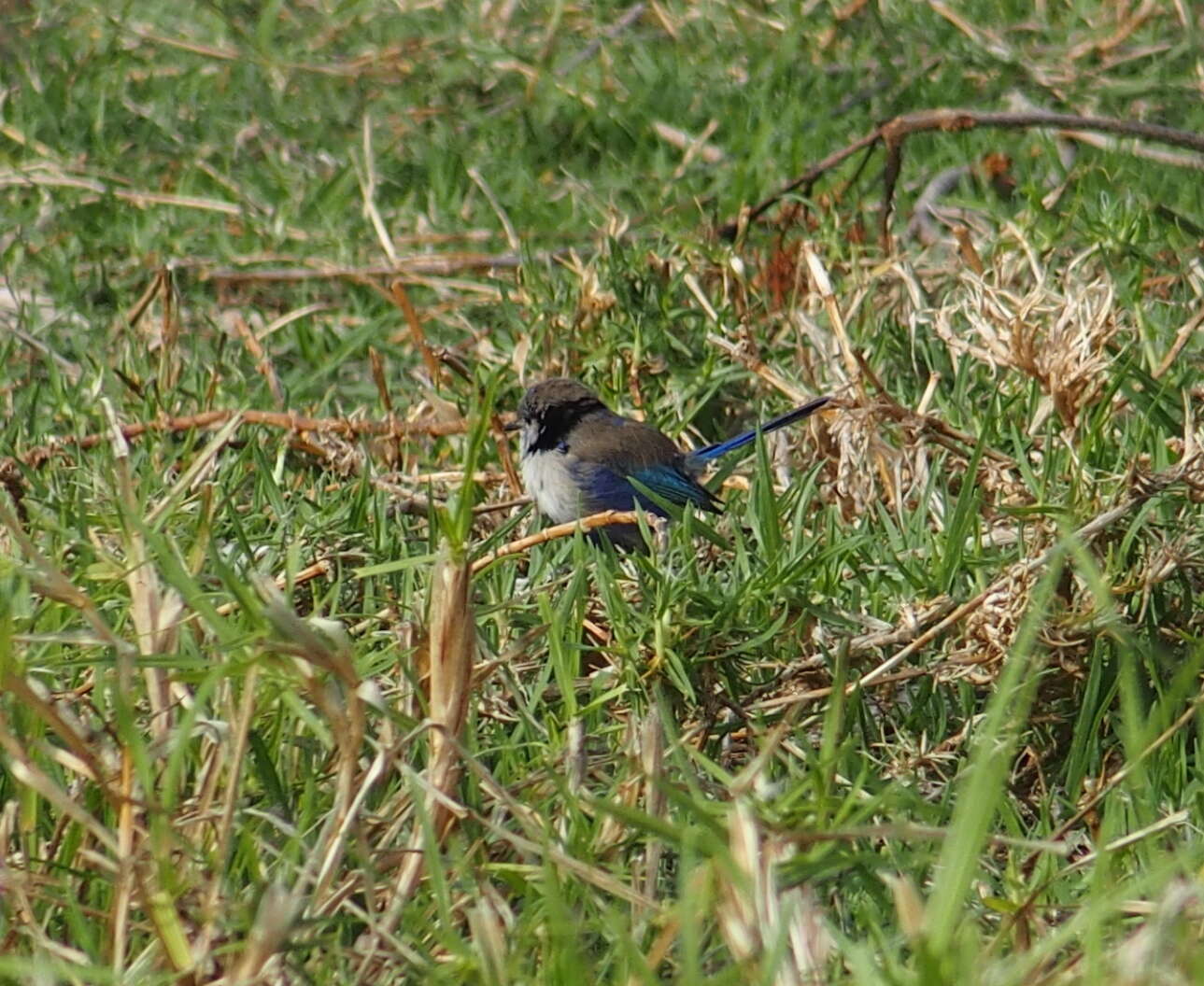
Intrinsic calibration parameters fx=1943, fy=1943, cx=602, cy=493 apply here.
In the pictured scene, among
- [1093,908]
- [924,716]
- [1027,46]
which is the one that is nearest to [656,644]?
[924,716]

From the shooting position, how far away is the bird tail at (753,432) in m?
4.18

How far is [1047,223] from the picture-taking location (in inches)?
184

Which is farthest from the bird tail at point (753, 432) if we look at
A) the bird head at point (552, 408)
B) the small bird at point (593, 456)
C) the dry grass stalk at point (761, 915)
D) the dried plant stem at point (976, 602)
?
the dry grass stalk at point (761, 915)

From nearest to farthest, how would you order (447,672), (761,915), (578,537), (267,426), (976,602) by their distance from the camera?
(761,915) → (447,672) → (976,602) → (578,537) → (267,426)

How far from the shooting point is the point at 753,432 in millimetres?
4539

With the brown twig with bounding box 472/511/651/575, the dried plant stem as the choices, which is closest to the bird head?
the brown twig with bounding box 472/511/651/575

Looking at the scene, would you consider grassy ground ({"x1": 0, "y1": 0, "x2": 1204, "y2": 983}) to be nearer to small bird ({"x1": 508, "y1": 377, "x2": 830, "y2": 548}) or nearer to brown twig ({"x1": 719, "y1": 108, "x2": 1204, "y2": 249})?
small bird ({"x1": 508, "y1": 377, "x2": 830, "y2": 548})

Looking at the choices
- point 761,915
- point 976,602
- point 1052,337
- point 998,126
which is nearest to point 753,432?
point 1052,337

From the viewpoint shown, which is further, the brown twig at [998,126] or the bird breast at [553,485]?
the brown twig at [998,126]

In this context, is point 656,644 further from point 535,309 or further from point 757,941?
point 535,309

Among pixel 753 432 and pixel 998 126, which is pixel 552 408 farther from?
pixel 998 126

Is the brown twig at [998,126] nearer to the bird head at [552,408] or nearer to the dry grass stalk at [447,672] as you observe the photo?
the bird head at [552,408]

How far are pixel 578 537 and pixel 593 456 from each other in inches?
42.4

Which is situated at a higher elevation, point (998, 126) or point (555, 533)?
point (998, 126)
